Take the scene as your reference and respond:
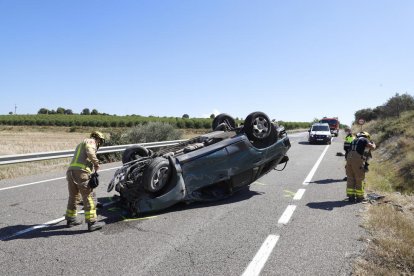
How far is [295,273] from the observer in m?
3.78

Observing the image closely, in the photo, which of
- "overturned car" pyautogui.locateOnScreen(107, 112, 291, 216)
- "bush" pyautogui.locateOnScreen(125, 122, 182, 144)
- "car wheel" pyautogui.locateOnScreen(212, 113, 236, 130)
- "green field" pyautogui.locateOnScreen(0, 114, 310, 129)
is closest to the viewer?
"overturned car" pyautogui.locateOnScreen(107, 112, 291, 216)

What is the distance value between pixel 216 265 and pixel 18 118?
281 feet

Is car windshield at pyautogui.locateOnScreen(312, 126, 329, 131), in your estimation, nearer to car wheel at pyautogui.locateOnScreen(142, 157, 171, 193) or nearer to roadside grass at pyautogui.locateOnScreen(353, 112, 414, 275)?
roadside grass at pyautogui.locateOnScreen(353, 112, 414, 275)

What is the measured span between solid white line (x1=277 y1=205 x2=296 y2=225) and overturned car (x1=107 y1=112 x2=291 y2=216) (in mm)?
1091

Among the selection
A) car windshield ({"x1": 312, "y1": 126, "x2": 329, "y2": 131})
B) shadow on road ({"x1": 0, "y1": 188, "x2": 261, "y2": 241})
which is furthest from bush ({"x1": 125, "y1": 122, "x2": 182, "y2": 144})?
shadow on road ({"x1": 0, "y1": 188, "x2": 261, "y2": 241})

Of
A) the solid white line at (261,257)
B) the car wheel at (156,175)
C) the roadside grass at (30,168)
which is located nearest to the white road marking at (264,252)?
the solid white line at (261,257)

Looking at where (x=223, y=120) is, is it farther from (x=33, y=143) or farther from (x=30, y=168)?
(x=33, y=143)

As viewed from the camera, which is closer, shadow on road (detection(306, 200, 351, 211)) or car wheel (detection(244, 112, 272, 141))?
shadow on road (detection(306, 200, 351, 211))

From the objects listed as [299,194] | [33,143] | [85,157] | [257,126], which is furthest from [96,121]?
[85,157]

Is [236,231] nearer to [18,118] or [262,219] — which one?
[262,219]

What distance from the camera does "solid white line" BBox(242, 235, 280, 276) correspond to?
382 cm

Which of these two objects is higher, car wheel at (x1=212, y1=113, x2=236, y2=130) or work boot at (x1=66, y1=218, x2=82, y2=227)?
car wheel at (x1=212, y1=113, x2=236, y2=130)

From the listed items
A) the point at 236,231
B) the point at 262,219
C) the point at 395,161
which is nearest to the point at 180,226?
the point at 236,231

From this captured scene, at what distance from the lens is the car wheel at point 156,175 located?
5.92m
